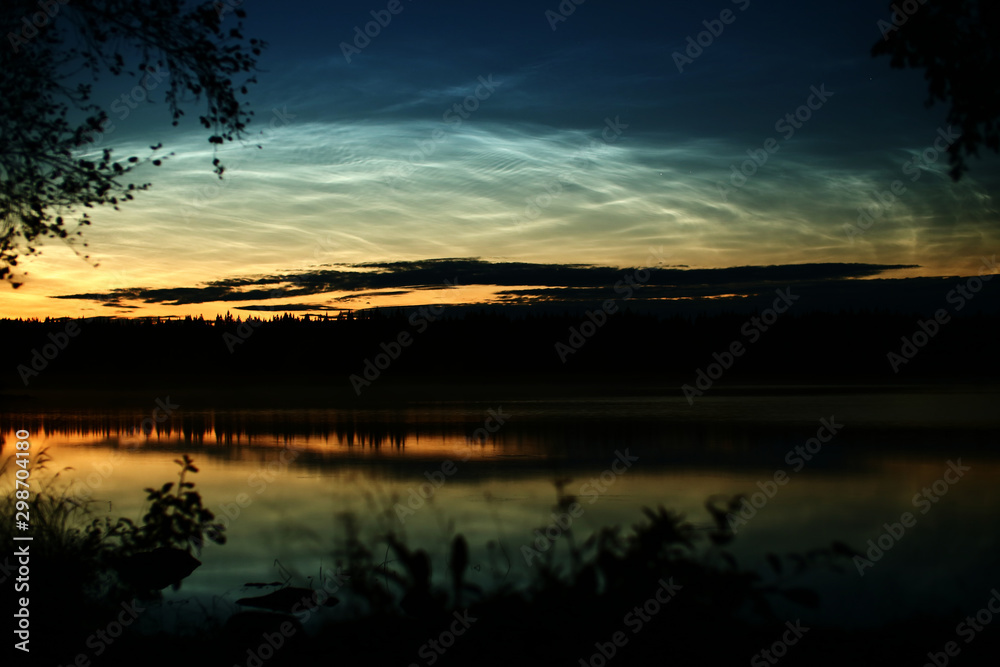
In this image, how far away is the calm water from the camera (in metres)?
9.02

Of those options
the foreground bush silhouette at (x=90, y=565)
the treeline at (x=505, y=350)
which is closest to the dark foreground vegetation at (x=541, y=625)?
the foreground bush silhouette at (x=90, y=565)

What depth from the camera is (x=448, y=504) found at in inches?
522

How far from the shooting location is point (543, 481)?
15555 millimetres

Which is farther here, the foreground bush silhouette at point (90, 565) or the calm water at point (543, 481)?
the calm water at point (543, 481)

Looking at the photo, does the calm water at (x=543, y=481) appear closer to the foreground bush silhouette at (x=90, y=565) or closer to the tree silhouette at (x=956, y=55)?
the foreground bush silhouette at (x=90, y=565)

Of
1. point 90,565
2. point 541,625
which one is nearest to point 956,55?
point 541,625

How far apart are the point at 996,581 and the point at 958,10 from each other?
5519mm

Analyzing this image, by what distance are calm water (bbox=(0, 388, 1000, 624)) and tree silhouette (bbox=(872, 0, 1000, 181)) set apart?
455 centimetres

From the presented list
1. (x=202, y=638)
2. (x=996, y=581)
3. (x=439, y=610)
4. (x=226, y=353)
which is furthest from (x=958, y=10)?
(x=226, y=353)

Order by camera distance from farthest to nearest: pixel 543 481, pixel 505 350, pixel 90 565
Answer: pixel 505 350, pixel 543 481, pixel 90 565

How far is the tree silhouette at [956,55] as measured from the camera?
346 inches

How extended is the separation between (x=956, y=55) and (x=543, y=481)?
9.31 meters

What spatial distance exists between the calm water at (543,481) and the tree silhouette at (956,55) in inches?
179

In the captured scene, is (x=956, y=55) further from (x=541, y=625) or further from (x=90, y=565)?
(x=90, y=565)
